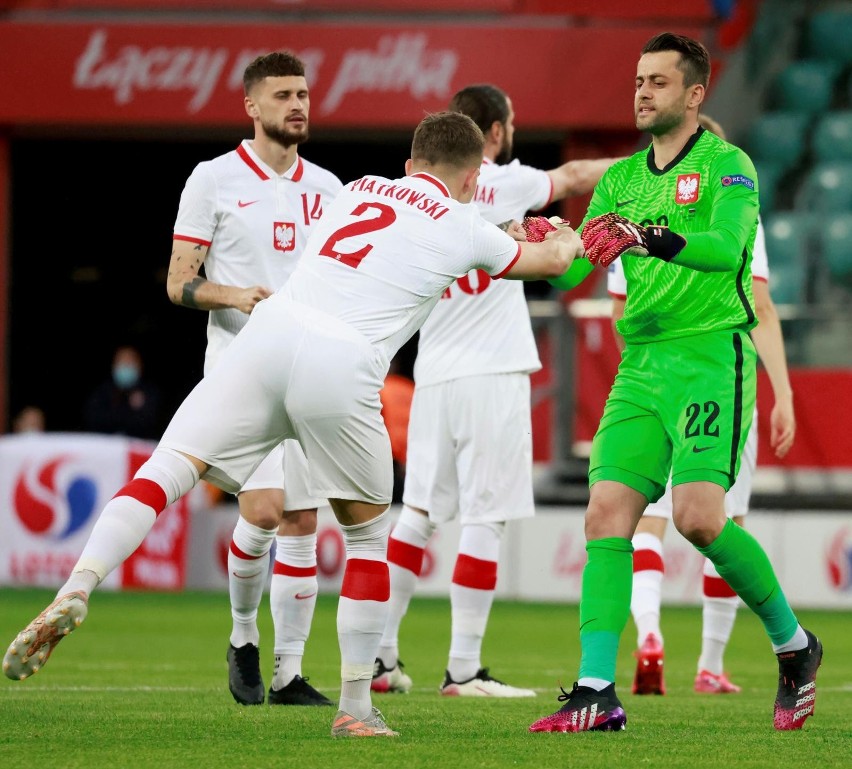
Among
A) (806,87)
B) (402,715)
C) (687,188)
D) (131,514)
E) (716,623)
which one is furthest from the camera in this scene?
(806,87)

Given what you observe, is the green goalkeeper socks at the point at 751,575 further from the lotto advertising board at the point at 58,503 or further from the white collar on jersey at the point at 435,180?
the lotto advertising board at the point at 58,503

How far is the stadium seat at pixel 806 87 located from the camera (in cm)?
1977

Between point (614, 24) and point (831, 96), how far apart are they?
9.25 ft

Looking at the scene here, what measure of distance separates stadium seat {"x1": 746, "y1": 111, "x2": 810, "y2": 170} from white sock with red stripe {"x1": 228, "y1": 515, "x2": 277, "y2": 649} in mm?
13271

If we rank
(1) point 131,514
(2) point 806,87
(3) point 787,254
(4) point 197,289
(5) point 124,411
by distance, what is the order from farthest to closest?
(2) point 806,87 → (5) point 124,411 → (3) point 787,254 → (4) point 197,289 → (1) point 131,514

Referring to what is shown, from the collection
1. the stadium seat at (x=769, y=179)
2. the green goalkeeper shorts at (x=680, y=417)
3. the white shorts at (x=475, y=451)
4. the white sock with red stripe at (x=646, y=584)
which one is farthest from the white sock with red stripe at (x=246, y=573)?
the stadium seat at (x=769, y=179)

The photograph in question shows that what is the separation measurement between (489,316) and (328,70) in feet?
40.0

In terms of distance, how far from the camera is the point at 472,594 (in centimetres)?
736

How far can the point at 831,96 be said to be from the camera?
20.0 metres

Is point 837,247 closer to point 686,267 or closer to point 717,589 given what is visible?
point 717,589

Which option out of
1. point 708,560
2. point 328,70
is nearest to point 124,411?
point 328,70

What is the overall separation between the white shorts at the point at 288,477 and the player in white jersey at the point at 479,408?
0.85 metres

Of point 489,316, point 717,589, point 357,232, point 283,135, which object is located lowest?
point 717,589

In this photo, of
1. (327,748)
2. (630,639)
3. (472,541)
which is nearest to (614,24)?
(630,639)
